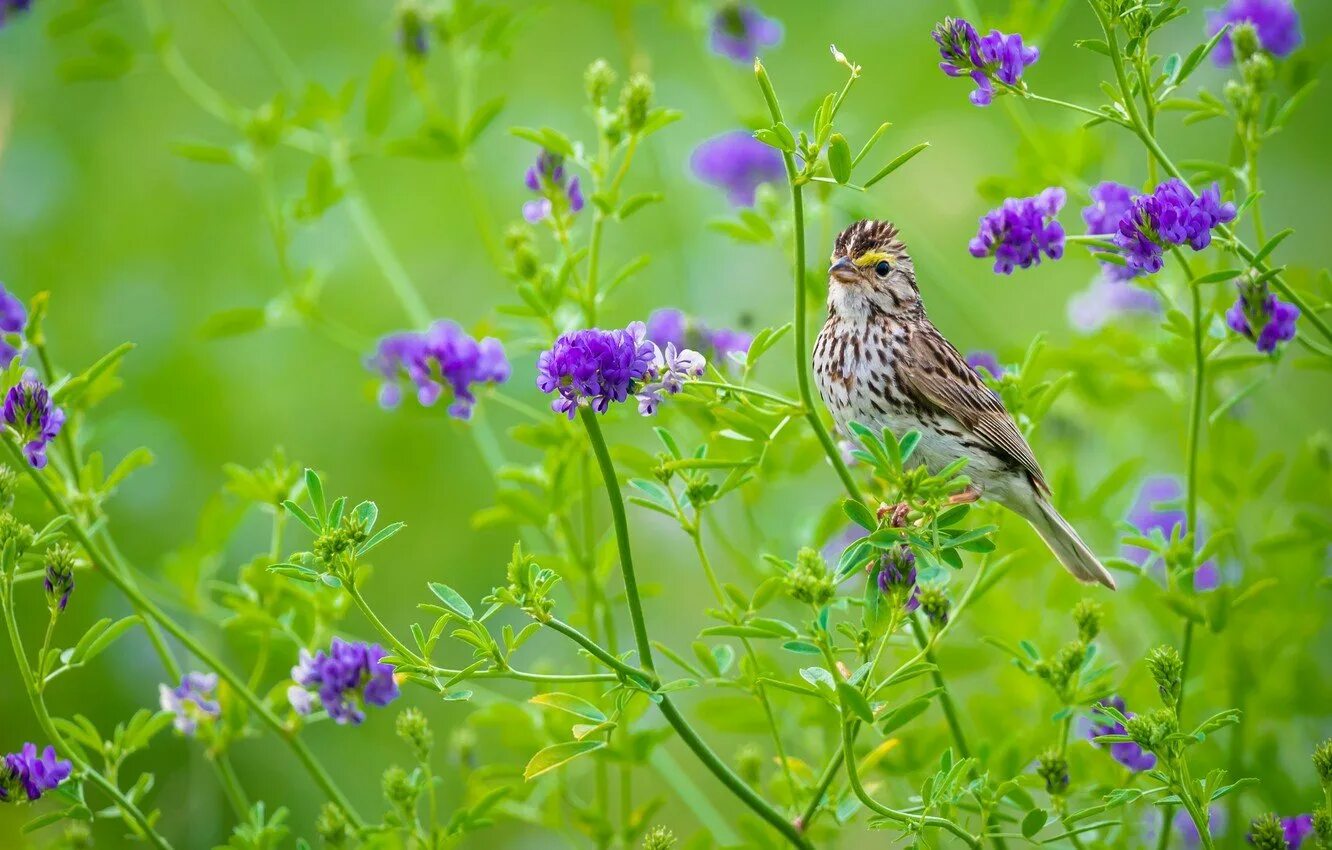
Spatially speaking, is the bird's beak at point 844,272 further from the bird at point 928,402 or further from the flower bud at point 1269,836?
the flower bud at point 1269,836

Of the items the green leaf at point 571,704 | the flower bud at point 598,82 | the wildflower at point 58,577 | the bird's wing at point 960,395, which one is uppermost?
the flower bud at point 598,82

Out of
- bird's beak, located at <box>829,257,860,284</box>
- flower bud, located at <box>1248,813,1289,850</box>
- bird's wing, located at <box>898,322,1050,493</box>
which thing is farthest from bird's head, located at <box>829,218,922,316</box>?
flower bud, located at <box>1248,813,1289,850</box>

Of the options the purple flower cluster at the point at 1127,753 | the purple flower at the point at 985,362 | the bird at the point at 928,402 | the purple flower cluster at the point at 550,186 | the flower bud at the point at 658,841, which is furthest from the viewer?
the purple flower at the point at 985,362

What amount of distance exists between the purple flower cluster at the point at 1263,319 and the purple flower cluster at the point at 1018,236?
34cm

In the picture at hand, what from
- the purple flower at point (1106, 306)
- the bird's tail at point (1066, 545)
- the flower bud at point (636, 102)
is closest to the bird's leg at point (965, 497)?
the bird's tail at point (1066, 545)

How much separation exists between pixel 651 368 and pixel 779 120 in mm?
444

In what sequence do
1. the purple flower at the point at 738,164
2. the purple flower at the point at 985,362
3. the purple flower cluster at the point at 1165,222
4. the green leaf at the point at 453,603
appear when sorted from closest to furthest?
1. the green leaf at the point at 453,603
2. the purple flower cluster at the point at 1165,222
3. the purple flower at the point at 985,362
4. the purple flower at the point at 738,164

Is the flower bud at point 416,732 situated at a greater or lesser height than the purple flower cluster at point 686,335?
lesser

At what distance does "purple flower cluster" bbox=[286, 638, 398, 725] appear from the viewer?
242 cm

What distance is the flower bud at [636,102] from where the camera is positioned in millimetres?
2669

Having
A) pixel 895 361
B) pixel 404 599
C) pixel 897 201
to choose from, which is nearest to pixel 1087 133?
pixel 895 361

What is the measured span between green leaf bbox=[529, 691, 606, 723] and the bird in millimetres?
804

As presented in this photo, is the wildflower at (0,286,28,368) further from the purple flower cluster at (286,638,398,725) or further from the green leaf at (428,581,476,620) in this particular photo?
the green leaf at (428,581,476,620)

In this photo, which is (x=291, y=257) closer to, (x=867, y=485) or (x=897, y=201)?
(x=897, y=201)
